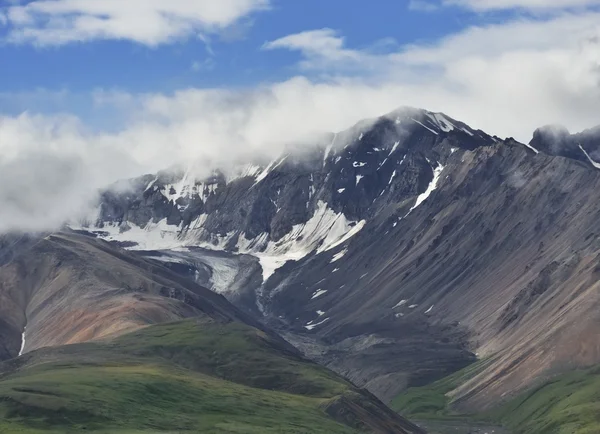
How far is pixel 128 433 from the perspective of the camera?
19938 centimetres

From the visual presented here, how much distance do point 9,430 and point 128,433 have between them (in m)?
19.1

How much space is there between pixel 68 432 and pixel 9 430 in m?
12.1

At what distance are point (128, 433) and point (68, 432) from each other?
8929 millimetres

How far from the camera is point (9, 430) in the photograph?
18850 cm

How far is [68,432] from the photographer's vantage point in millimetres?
198375
